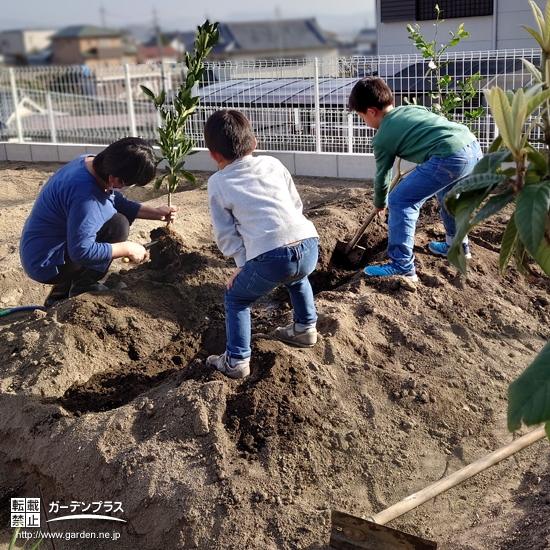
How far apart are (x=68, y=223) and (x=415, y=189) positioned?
7.35 ft

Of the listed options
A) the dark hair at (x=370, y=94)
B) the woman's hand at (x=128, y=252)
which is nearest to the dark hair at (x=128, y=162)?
the woman's hand at (x=128, y=252)

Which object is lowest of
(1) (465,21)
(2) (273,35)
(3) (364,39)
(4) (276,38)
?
(1) (465,21)

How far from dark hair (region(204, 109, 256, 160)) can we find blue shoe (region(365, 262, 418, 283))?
1.55 m

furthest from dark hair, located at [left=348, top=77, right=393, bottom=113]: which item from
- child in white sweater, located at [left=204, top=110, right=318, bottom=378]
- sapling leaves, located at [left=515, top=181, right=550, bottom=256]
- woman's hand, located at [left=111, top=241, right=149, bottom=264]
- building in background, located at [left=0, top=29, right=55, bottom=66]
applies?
building in background, located at [left=0, top=29, right=55, bottom=66]

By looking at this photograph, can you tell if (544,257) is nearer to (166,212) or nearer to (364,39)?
(166,212)

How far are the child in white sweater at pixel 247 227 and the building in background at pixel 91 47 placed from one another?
533 inches

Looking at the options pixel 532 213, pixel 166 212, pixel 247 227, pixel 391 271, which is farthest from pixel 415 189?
pixel 532 213

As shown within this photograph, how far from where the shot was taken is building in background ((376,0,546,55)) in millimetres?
13305

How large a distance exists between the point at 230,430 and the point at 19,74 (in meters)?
11.4

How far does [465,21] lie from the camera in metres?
13.9

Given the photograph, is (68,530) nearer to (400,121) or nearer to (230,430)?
(230,430)

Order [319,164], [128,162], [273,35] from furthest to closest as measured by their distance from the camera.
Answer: [273,35] → [319,164] → [128,162]

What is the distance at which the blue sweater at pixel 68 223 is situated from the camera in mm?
4340

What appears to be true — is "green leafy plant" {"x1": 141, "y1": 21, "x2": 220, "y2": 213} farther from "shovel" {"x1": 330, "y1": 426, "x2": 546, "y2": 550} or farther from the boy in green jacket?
"shovel" {"x1": 330, "y1": 426, "x2": 546, "y2": 550}
